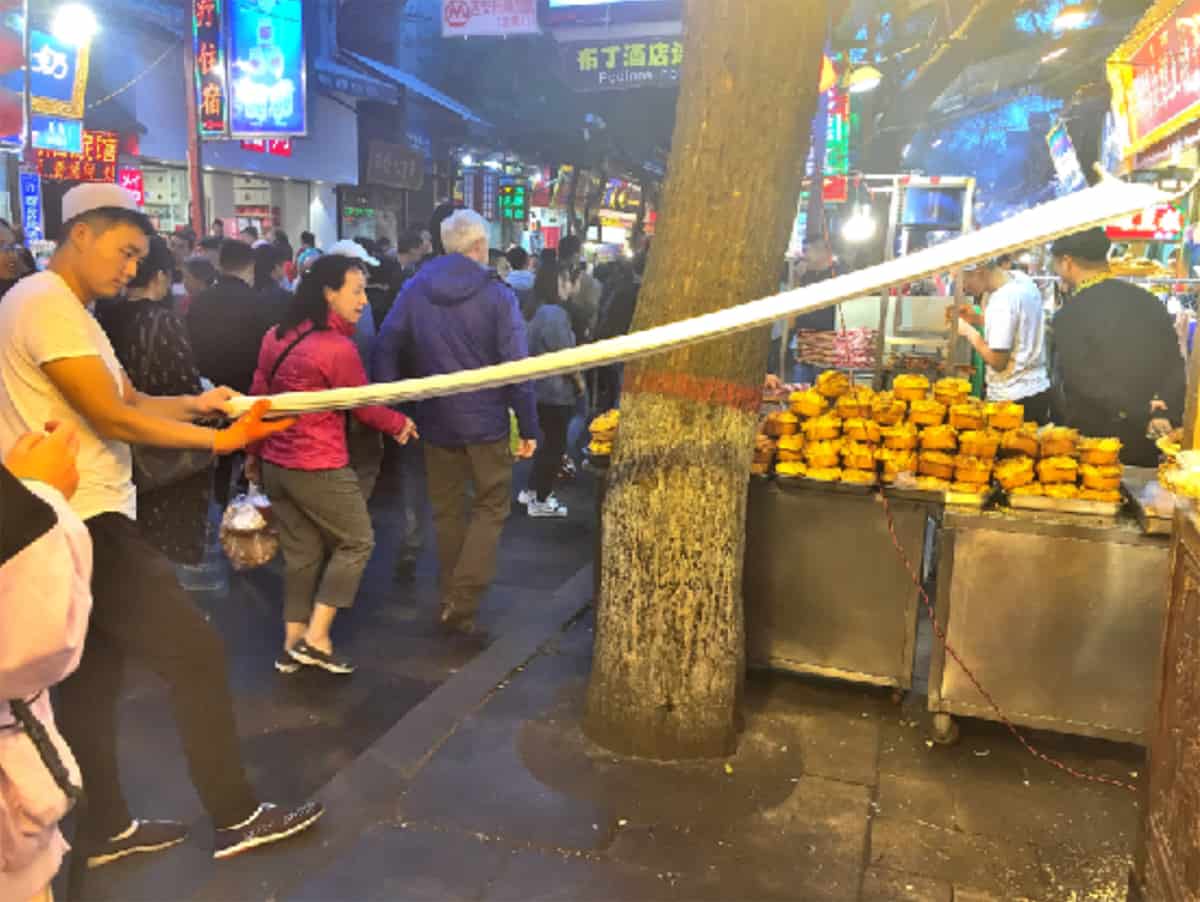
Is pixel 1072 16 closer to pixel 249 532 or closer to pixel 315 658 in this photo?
pixel 249 532

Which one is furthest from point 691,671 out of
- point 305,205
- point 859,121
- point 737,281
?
point 859,121

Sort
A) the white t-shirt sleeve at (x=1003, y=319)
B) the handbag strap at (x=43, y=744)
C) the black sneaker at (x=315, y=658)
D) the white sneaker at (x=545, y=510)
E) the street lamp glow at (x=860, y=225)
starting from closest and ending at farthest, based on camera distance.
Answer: the handbag strap at (x=43, y=744) < the black sneaker at (x=315, y=658) < the white t-shirt sleeve at (x=1003, y=319) < the white sneaker at (x=545, y=510) < the street lamp glow at (x=860, y=225)

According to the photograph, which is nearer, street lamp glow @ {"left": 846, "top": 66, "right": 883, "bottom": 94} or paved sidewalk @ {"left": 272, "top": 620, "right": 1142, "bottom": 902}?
paved sidewalk @ {"left": 272, "top": 620, "right": 1142, "bottom": 902}

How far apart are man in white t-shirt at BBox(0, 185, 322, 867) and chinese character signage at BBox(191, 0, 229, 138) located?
39.0 ft

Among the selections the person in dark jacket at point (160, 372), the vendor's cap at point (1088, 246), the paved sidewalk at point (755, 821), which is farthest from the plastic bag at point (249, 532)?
the vendor's cap at point (1088, 246)

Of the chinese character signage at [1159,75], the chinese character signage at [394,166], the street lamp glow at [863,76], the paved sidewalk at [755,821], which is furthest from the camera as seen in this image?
the chinese character signage at [394,166]

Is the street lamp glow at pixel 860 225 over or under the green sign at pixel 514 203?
under

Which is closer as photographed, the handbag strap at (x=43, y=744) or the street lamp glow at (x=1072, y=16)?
the handbag strap at (x=43, y=744)

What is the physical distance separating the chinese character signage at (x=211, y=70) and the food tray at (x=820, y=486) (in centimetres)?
1195

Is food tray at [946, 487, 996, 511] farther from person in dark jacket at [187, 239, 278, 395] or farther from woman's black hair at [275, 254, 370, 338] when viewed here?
person in dark jacket at [187, 239, 278, 395]

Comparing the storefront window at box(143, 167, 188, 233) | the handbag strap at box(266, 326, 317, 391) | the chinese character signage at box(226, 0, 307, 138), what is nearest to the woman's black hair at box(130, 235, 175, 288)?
the handbag strap at box(266, 326, 317, 391)

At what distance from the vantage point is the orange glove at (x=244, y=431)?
3.20 m

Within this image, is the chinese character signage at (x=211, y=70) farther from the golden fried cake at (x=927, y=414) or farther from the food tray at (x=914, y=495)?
the food tray at (x=914, y=495)

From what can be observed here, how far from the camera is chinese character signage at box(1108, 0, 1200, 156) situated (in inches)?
247
